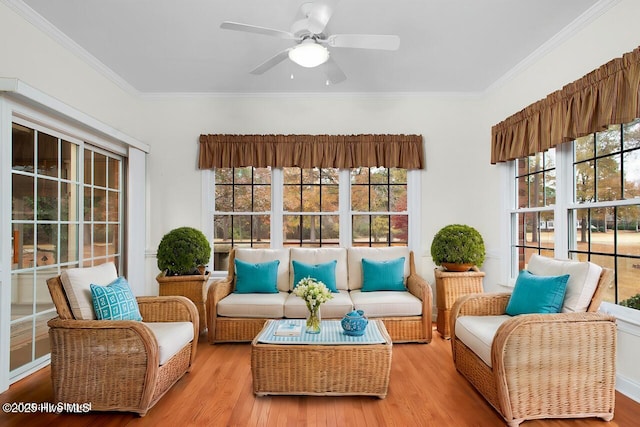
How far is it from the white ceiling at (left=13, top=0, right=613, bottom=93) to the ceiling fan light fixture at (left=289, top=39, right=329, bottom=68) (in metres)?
0.39

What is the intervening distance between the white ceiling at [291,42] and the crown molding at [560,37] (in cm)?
1

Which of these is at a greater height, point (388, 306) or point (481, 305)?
point (481, 305)

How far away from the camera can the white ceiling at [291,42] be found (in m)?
3.03

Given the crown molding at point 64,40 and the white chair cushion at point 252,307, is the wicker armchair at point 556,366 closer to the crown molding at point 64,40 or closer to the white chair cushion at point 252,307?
the white chair cushion at point 252,307

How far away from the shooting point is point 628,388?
2.82m

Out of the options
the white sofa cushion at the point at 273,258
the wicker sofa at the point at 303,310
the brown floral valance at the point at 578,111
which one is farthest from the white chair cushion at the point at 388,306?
the brown floral valance at the point at 578,111

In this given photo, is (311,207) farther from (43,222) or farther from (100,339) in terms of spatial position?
(100,339)

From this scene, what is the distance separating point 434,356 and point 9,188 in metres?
3.82

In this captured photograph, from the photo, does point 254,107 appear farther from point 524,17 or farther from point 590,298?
point 590,298

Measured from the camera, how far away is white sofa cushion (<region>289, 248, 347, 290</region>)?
14.8 feet

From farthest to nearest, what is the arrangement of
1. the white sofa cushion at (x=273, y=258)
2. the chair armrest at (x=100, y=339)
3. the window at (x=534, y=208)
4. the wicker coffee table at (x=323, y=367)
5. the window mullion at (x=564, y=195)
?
the white sofa cushion at (x=273, y=258) < the window at (x=534, y=208) < the window mullion at (x=564, y=195) < the wicker coffee table at (x=323, y=367) < the chair armrest at (x=100, y=339)

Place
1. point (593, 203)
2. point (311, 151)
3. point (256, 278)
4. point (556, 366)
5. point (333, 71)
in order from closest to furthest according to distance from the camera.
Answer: point (556, 366)
point (593, 203)
point (333, 71)
point (256, 278)
point (311, 151)

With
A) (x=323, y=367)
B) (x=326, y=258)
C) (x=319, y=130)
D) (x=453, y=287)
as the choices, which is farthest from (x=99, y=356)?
(x=319, y=130)

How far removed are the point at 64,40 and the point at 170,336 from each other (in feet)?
9.39
